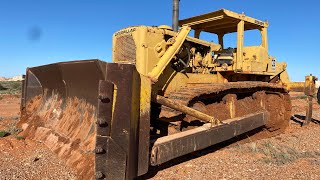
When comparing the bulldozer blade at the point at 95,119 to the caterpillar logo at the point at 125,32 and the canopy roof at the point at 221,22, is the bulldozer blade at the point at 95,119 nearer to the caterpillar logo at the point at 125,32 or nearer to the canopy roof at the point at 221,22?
the caterpillar logo at the point at 125,32

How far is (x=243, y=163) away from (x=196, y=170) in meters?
0.89

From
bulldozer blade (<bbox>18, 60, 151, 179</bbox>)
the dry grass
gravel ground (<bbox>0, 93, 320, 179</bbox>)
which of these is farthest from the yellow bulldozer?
the dry grass

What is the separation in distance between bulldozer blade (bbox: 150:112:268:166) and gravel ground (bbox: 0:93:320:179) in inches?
13.6

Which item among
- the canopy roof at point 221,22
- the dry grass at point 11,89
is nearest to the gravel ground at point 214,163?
the canopy roof at point 221,22

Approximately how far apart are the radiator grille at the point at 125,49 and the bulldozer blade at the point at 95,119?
52.2 inches

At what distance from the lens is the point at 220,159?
503 cm

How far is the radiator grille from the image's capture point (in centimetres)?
578

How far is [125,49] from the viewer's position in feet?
19.7

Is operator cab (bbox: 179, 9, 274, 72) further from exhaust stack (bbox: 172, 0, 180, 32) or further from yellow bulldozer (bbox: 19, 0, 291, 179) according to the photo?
exhaust stack (bbox: 172, 0, 180, 32)

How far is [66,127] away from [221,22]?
14.5ft

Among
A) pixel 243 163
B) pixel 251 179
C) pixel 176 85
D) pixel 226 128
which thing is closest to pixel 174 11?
pixel 176 85

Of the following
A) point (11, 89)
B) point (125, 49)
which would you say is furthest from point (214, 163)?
point (11, 89)

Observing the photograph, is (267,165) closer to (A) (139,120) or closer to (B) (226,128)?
(B) (226,128)

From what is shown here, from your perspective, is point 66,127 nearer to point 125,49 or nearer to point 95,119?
point 95,119
